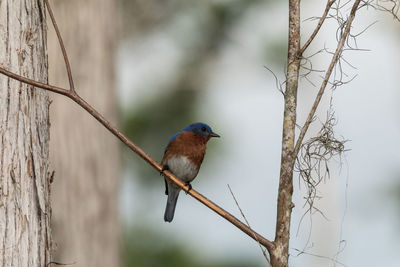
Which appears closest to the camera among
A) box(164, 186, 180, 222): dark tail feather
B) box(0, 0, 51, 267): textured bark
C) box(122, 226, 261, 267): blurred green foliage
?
box(0, 0, 51, 267): textured bark

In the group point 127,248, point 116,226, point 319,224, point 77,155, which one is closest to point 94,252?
point 116,226

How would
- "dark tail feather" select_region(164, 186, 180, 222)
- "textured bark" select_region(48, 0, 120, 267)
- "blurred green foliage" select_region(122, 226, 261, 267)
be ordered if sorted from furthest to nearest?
"blurred green foliage" select_region(122, 226, 261, 267) < "textured bark" select_region(48, 0, 120, 267) < "dark tail feather" select_region(164, 186, 180, 222)

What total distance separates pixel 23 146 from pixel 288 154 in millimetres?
1289

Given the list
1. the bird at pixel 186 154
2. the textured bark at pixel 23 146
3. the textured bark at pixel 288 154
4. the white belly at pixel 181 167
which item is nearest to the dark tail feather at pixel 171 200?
the bird at pixel 186 154

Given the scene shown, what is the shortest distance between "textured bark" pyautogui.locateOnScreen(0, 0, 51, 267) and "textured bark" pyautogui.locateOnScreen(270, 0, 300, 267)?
3.92 feet

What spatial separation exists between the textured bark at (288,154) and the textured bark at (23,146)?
47.1 inches

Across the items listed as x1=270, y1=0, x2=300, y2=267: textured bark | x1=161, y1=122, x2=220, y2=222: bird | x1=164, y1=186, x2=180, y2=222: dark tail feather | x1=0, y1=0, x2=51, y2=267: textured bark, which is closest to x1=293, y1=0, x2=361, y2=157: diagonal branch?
x1=270, y1=0, x2=300, y2=267: textured bark

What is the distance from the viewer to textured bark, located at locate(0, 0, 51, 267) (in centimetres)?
336

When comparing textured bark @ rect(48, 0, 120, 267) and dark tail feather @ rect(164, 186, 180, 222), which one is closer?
dark tail feather @ rect(164, 186, 180, 222)

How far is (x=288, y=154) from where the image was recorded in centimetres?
320

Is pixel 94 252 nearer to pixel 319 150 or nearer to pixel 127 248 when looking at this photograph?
pixel 319 150

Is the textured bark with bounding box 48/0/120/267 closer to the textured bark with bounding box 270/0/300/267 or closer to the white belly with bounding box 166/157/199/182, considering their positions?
the white belly with bounding box 166/157/199/182

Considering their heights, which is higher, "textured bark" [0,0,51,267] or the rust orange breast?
the rust orange breast

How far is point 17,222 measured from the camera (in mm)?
3385
